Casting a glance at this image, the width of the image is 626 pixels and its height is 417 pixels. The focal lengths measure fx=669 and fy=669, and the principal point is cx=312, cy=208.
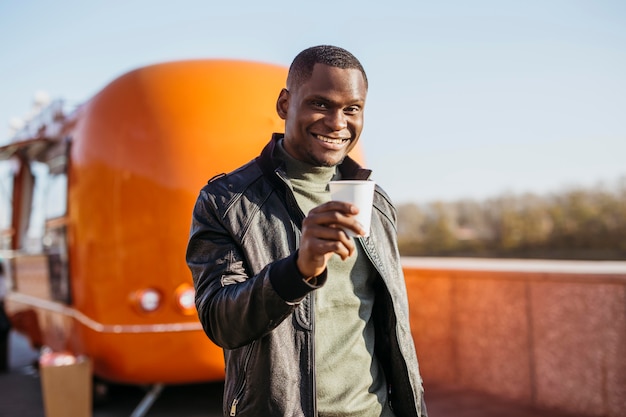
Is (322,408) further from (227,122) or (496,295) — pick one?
(496,295)

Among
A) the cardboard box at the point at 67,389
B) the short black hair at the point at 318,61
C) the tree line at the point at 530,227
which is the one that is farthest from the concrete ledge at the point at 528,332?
the tree line at the point at 530,227

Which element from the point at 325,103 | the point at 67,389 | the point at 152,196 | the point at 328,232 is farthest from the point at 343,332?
the point at 67,389

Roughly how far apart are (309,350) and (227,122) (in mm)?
3921

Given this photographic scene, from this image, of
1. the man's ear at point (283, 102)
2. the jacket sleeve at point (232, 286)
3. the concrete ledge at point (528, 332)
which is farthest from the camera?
the concrete ledge at point (528, 332)

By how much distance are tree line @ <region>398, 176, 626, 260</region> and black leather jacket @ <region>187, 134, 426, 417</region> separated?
54.7 ft

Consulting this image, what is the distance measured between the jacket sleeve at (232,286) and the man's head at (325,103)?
334 mm

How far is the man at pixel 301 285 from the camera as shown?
5.54ft

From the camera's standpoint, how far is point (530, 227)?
850 inches

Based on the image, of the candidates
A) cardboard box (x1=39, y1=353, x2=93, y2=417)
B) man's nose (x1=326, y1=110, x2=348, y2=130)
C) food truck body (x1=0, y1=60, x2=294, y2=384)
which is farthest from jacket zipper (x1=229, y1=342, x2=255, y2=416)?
cardboard box (x1=39, y1=353, x2=93, y2=417)

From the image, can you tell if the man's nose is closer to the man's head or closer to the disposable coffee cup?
the man's head

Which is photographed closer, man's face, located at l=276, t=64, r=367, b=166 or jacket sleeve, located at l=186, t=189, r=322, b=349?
jacket sleeve, located at l=186, t=189, r=322, b=349

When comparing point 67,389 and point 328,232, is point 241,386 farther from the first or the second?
point 67,389

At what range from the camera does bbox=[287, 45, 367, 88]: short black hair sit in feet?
6.25

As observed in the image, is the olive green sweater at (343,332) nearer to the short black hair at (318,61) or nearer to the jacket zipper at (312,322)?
the jacket zipper at (312,322)
